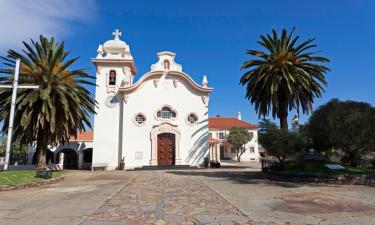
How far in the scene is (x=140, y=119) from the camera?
32438 mm

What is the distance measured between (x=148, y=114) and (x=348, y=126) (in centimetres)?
2071

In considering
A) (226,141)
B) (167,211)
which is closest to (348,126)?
(167,211)

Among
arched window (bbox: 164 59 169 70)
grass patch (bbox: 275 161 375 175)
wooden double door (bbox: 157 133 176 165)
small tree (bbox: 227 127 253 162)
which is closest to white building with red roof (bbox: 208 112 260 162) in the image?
small tree (bbox: 227 127 253 162)

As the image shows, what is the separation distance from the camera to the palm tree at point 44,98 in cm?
2230

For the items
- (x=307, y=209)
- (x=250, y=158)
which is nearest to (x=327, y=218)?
(x=307, y=209)

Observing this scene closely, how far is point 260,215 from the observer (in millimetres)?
8156

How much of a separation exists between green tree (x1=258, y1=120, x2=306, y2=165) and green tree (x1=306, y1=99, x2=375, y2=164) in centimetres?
134

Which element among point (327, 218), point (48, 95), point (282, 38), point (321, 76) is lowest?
point (327, 218)

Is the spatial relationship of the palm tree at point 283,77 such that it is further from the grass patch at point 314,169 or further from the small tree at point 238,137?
the small tree at point 238,137

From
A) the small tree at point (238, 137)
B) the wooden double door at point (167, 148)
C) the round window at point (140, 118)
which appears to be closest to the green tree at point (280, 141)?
the wooden double door at point (167, 148)

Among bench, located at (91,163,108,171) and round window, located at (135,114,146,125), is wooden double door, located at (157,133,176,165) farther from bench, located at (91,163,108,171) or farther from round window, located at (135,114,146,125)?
bench, located at (91,163,108,171)

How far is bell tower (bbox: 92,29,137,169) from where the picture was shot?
31594 millimetres

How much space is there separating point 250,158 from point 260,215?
186 feet

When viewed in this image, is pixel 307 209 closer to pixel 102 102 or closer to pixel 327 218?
pixel 327 218
